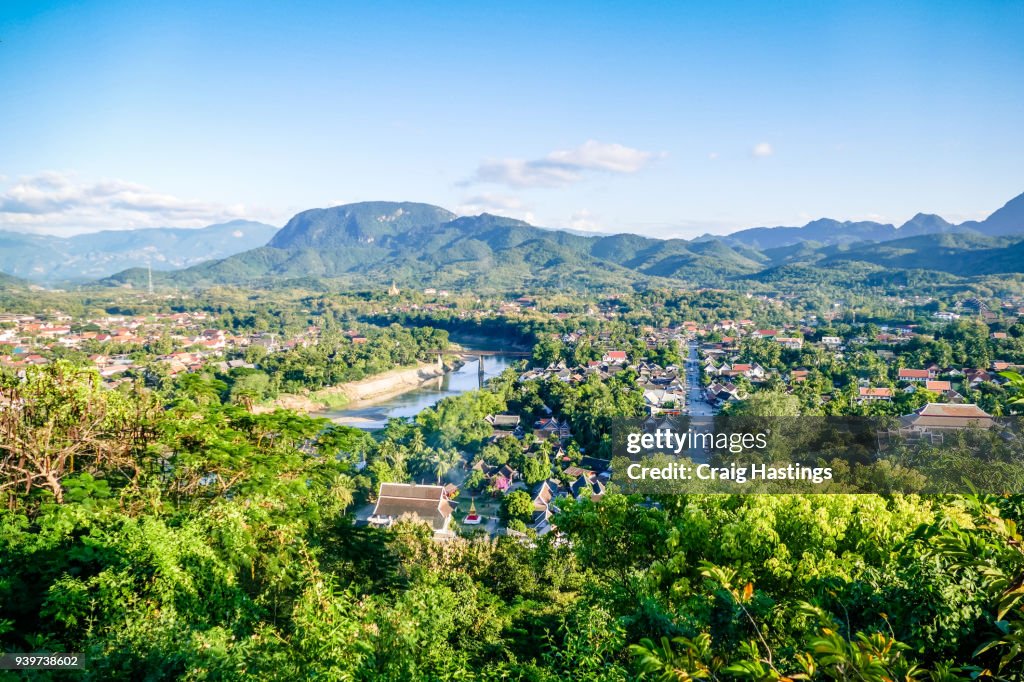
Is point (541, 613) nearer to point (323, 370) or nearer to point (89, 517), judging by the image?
point (89, 517)

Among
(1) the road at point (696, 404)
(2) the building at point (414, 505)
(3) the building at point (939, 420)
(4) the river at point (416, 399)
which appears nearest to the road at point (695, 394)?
(1) the road at point (696, 404)

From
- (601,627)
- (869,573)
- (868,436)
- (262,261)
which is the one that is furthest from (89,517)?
(262,261)

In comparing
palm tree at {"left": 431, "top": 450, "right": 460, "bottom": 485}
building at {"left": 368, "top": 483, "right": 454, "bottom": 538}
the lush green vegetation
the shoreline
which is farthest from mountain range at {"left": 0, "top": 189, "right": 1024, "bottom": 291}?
the lush green vegetation

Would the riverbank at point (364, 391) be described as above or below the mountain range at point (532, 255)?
below

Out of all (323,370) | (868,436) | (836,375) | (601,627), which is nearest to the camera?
(601,627)

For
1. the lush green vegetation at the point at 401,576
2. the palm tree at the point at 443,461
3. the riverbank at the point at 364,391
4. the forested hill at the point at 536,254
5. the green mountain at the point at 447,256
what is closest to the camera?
the lush green vegetation at the point at 401,576

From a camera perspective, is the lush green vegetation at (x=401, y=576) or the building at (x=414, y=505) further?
the building at (x=414, y=505)

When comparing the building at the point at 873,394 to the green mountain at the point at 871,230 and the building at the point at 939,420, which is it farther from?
the green mountain at the point at 871,230

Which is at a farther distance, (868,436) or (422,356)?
(422,356)
